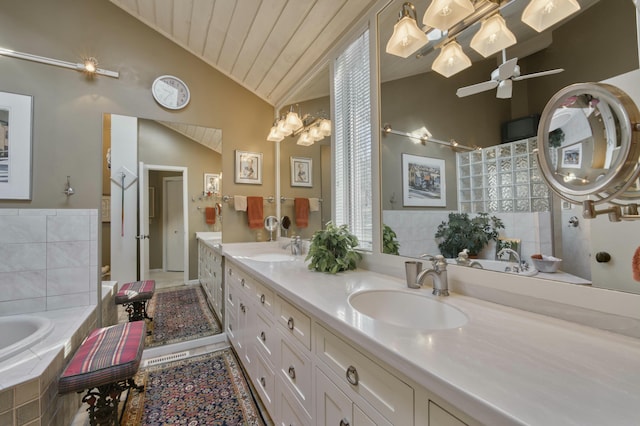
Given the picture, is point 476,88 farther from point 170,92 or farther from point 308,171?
point 170,92


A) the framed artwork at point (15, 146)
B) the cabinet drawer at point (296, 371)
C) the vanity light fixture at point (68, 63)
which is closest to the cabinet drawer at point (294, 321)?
the cabinet drawer at point (296, 371)

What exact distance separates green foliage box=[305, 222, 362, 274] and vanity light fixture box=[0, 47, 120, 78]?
7.06 ft

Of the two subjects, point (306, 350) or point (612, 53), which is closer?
point (612, 53)

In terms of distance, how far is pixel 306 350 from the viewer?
1.07 m

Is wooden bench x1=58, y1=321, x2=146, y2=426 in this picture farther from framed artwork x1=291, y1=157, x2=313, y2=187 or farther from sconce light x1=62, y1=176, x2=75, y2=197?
framed artwork x1=291, y1=157, x2=313, y2=187

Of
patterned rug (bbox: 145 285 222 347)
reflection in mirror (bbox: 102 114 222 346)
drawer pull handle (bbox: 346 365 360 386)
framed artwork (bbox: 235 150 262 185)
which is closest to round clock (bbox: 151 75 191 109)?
reflection in mirror (bbox: 102 114 222 346)

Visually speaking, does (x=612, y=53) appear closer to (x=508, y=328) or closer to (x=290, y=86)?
(x=508, y=328)

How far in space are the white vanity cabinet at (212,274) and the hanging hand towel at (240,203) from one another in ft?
1.53

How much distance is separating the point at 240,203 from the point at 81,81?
5.00 ft

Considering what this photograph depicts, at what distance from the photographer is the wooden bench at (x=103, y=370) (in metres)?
1.22

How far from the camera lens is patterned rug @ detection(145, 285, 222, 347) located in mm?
2359

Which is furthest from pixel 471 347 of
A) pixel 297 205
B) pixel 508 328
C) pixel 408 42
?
pixel 297 205

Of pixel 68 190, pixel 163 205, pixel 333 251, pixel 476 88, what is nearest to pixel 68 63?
pixel 68 190

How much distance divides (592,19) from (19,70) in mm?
3072
